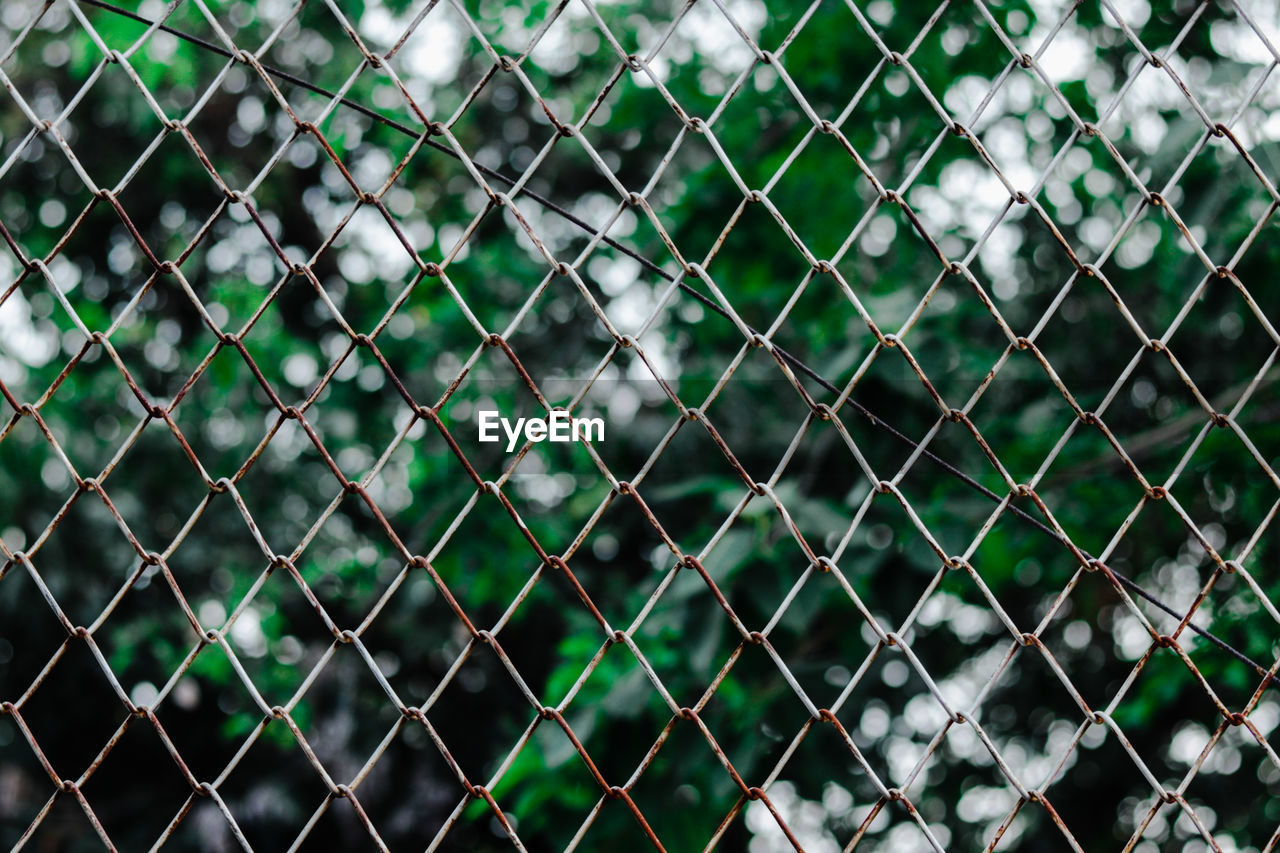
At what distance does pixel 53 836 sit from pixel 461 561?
2.16 meters

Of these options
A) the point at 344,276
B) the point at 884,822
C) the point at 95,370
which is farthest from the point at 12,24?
the point at 884,822

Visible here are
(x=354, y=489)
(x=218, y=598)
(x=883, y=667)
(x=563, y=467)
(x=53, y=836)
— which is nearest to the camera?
(x=354, y=489)

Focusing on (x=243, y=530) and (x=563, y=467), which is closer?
(x=563, y=467)

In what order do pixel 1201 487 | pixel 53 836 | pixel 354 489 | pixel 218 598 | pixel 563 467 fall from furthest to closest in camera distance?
pixel 53 836 < pixel 218 598 < pixel 563 467 < pixel 1201 487 < pixel 354 489

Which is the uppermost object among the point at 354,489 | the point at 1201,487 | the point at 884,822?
the point at 1201,487

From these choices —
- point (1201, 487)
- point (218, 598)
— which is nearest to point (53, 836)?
point (218, 598)

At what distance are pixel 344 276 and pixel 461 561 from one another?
4.22ft

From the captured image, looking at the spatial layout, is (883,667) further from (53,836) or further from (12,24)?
(12,24)

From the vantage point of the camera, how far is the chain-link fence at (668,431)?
1612 millimetres

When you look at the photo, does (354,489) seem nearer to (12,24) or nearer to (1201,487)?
(1201,487)

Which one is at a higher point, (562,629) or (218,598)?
(562,629)

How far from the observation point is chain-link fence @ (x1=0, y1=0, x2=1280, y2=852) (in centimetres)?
161

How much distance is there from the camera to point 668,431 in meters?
1.79

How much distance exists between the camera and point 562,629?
9.76ft
